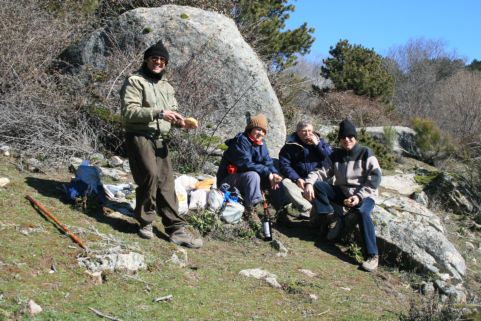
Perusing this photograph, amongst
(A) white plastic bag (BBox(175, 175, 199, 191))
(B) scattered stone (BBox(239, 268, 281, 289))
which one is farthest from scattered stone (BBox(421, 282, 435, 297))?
(A) white plastic bag (BBox(175, 175, 199, 191))

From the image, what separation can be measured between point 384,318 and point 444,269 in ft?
6.29

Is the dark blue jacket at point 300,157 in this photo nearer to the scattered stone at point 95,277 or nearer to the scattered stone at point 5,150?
the scattered stone at point 95,277

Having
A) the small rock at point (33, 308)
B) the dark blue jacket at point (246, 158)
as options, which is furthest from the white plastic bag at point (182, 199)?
the small rock at point (33, 308)

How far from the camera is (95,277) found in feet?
13.8

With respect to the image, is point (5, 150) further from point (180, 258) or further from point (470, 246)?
point (470, 246)

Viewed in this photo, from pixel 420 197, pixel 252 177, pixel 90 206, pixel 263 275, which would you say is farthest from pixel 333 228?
pixel 420 197

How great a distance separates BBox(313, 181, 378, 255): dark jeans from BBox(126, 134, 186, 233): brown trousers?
6.02ft

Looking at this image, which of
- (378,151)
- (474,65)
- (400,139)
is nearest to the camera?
(378,151)

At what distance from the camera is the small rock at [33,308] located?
3.49 m

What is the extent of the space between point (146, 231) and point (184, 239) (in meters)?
0.38

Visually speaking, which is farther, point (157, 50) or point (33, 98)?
point (33, 98)

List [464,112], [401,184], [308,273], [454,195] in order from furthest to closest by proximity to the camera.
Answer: [464,112] < [401,184] < [454,195] < [308,273]

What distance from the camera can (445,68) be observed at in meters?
38.5

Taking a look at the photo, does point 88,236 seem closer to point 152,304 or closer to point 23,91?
point 152,304
